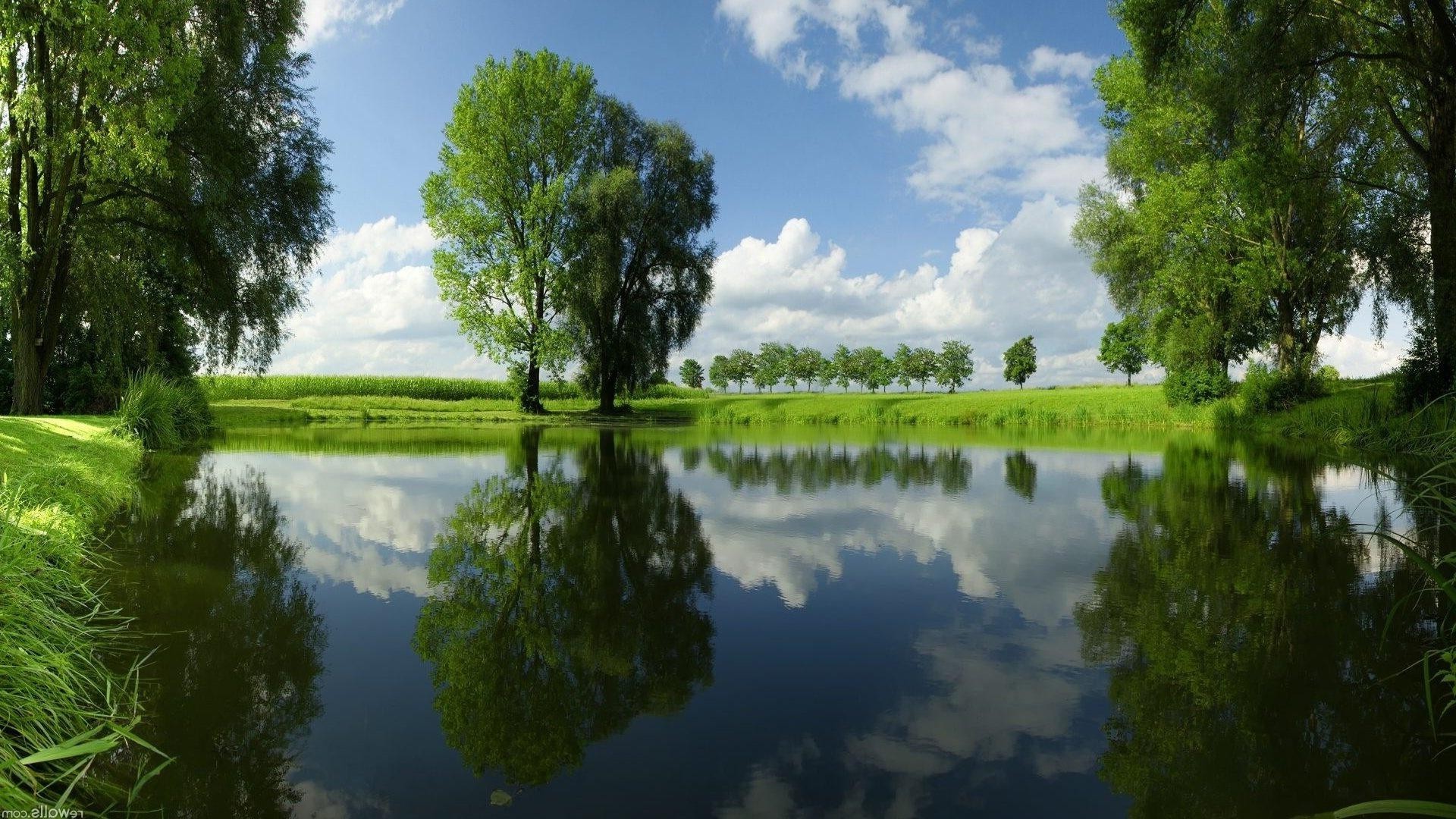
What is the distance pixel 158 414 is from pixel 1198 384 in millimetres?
33122

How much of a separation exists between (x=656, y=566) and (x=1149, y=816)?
393 cm

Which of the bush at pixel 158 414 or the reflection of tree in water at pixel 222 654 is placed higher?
the bush at pixel 158 414

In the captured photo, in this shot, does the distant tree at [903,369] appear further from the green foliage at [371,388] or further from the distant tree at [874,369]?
the green foliage at [371,388]

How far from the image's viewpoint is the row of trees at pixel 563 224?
108ft

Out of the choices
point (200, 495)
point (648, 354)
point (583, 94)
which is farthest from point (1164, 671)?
point (583, 94)

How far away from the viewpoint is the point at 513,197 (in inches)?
1346

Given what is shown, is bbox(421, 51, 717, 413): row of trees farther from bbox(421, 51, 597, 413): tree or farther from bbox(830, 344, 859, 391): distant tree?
bbox(830, 344, 859, 391): distant tree

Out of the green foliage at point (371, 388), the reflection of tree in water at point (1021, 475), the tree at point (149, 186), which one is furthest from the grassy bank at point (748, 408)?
the reflection of tree in water at point (1021, 475)

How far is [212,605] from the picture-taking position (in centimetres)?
460

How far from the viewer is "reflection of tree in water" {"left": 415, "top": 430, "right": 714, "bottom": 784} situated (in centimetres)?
305

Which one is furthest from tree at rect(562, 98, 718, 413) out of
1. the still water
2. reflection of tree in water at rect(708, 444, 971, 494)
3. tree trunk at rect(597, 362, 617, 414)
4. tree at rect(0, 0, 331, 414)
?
the still water

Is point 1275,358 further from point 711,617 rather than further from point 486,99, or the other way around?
point 486,99

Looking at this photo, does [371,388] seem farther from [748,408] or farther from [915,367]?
[915,367]

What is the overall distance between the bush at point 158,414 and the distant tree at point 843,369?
204 ft
